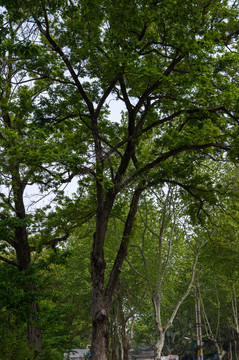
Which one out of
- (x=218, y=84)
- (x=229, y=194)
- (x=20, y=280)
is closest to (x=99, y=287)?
(x=20, y=280)

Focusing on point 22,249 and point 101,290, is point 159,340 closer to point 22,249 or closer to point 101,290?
point 22,249

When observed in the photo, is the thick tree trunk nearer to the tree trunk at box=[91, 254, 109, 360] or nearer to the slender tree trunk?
the tree trunk at box=[91, 254, 109, 360]

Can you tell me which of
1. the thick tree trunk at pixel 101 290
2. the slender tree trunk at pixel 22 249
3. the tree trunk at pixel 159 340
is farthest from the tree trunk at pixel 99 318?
the tree trunk at pixel 159 340

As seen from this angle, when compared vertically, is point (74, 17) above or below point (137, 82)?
above

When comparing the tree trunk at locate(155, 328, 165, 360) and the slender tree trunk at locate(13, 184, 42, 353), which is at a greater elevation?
the slender tree trunk at locate(13, 184, 42, 353)

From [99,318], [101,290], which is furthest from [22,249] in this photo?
[99,318]

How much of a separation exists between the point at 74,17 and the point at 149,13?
1946mm

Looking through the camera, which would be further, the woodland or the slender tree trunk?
the slender tree trunk

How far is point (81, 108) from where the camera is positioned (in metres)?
14.4

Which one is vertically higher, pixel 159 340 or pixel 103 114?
pixel 103 114

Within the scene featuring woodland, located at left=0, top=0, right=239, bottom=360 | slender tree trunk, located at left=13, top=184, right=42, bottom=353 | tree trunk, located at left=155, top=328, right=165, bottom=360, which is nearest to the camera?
woodland, located at left=0, top=0, right=239, bottom=360

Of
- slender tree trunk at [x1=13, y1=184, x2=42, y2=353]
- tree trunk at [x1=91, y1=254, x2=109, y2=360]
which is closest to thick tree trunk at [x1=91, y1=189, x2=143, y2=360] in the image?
tree trunk at [x1=91, y1=254, x2=109, y2=360]

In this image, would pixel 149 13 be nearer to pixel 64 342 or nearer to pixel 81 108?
pixel 81 108

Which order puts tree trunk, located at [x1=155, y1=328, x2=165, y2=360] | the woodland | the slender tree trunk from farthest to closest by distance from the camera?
tree trunk, located at [x1=155, y1=328, x2=165, y2=360] < the slender tree trunk < the woodland
